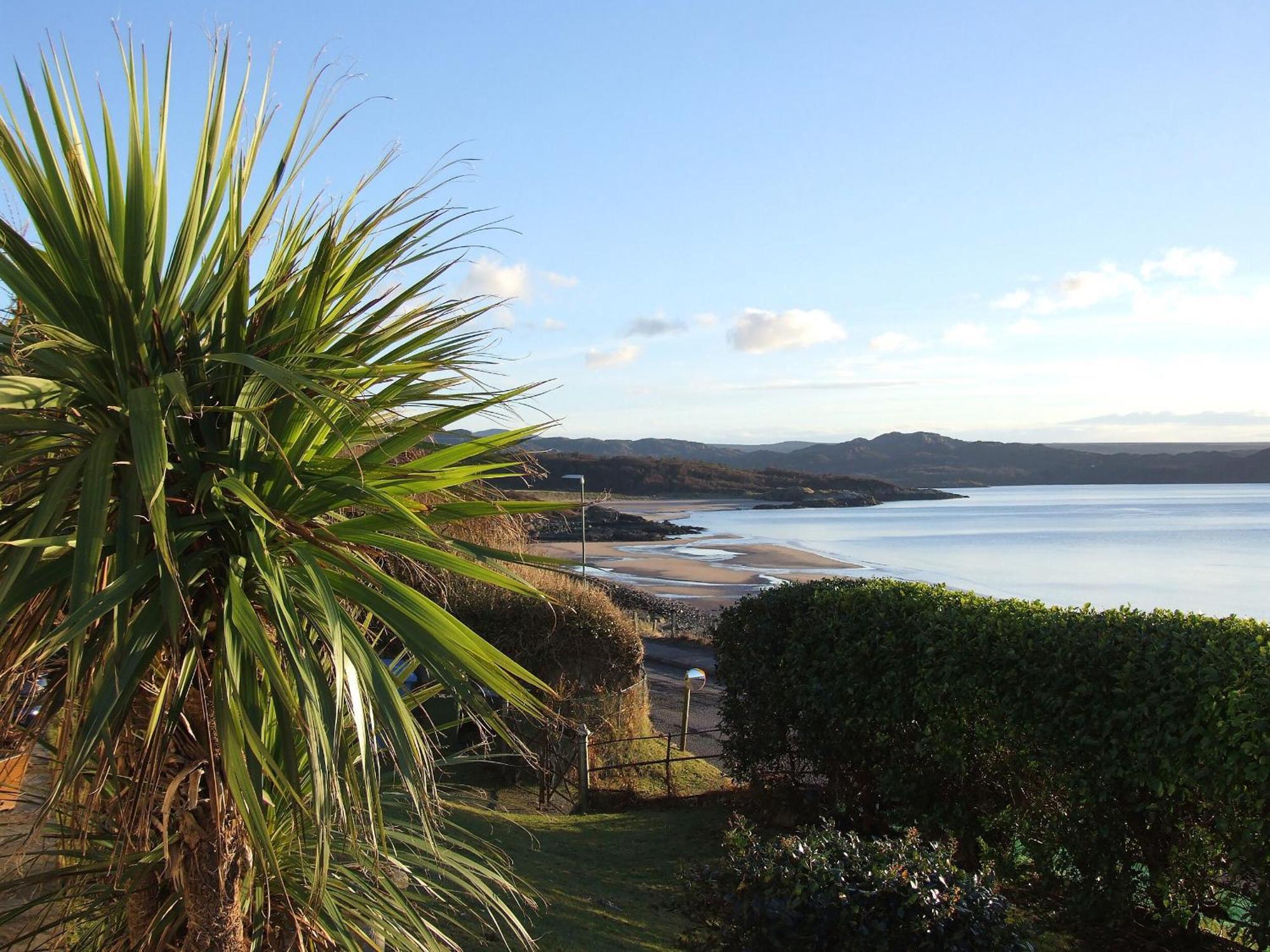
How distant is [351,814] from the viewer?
3018 mm

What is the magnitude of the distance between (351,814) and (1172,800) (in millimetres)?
4804

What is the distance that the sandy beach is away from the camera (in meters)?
43.4

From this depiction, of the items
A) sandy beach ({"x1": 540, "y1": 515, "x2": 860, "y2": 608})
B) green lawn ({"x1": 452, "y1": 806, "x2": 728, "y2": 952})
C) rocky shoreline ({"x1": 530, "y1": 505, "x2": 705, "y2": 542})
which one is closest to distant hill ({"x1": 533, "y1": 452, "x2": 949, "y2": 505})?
rocky shoreline ({"x1": 530, "y1": 505, "x2": 705, "y2": 542})

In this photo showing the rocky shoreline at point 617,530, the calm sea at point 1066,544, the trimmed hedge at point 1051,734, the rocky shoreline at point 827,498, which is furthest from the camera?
the rocky shoreline at point 827,498

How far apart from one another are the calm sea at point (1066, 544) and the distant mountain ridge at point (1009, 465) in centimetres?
3732

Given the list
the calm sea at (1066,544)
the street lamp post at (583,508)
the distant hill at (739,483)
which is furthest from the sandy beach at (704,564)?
the distant hill at (739,483)

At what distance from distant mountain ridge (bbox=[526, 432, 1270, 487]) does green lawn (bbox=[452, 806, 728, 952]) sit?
503 ft

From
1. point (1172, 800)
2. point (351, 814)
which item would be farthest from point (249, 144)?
point (1172, 800)

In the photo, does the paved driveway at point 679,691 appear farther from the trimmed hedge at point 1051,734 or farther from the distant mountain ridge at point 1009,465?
the distant mountain ridge at point 1009,465

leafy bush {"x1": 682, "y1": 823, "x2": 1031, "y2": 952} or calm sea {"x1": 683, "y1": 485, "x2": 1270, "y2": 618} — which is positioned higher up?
leafy bush {"x1": 682, "y1": 823, "x2": 1031, "y2": 952}

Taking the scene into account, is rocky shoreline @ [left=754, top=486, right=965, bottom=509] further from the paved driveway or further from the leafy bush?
the leafy bush

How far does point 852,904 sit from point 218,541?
130 inches

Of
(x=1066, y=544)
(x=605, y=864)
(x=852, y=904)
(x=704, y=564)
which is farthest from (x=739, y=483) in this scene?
(x=852, y=904)

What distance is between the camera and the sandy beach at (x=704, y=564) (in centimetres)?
4341
